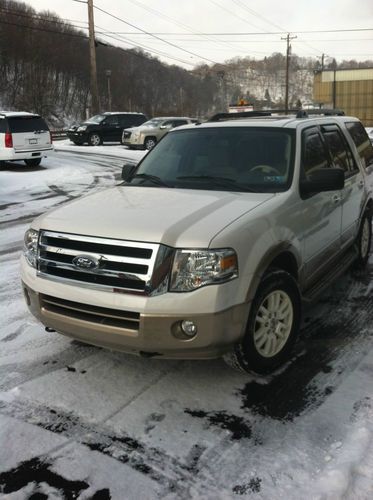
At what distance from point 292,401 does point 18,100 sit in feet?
248

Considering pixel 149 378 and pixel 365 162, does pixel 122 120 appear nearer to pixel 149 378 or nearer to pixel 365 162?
pixel 365 162

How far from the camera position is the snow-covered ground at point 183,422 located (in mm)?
2602

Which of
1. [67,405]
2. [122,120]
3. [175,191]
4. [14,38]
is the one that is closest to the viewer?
[67,405]

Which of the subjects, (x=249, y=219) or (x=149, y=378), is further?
(x=149, y=378)

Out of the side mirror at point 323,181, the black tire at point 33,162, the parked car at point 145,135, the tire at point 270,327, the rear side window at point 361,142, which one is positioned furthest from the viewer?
the parked car at point 145,135

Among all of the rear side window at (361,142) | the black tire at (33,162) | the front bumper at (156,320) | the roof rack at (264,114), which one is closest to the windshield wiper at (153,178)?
the roof rack at (264,114)

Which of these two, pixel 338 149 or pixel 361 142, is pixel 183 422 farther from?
pixel 361 142


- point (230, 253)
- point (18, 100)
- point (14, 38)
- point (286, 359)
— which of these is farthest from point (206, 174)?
point (14, 38)

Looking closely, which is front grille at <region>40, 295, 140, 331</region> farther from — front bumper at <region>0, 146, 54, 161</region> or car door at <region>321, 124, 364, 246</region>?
front bumper at <region>0, 146, 54, 161</region>

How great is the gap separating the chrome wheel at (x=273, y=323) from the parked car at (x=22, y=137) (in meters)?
13.6

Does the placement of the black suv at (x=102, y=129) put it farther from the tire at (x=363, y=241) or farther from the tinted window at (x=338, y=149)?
the tinted window at (x=338, y=149)

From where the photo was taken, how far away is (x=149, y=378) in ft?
12.0

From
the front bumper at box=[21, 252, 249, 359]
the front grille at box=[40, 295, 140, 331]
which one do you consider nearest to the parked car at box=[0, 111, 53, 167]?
the front grille at box=[40, 295, 140, 331]

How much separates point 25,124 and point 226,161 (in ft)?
42.7
